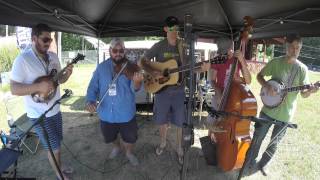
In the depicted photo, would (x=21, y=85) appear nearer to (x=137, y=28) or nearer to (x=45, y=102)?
(x=45, y=102)

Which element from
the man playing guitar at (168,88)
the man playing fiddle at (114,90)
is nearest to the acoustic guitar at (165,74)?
the man playing guitar at (168,88)

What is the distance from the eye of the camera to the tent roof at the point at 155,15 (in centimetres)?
340

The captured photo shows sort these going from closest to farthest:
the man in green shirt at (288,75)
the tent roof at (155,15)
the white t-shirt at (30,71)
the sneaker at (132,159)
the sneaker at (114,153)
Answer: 1. the white t-shirt at (30,71)
2. the tent roof at (155,15)
3. the man in green shirt at (288,75)
4. the sneaker at (132,159)
5. the sneaker at (114,153)

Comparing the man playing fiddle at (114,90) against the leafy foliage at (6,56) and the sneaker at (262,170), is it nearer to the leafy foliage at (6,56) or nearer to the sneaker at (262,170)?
the sneaker at (262,170)

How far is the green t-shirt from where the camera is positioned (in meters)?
3.60

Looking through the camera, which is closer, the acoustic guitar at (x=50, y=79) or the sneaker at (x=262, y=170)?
the acoustic guitar at (x=50, y=79)

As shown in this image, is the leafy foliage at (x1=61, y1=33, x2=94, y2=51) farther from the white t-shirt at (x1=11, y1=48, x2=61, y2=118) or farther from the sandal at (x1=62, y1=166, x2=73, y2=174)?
the white t-shirt at (x1=11, y1=48, x2=61, y2=118)

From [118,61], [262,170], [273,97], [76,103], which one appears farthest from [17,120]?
[273,97]

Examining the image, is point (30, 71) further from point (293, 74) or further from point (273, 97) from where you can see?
point (293, 74)

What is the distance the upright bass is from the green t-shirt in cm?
37

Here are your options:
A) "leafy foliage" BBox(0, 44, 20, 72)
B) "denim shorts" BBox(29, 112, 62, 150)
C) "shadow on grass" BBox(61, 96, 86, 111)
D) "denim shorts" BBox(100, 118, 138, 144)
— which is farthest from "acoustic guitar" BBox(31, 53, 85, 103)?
"leafy foliage" BBox(0, 44, 20, 72)

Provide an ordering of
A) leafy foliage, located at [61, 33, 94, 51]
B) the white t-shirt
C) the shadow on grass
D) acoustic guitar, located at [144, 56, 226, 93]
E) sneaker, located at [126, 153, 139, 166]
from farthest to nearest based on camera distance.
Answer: leafy foliage, located at [61, 33, 94, 51], the shadow on grass, sneaker, located at [126, 153, 139, 166], acoustic guitar, located at [144, 56, 226, 93], the white t-shirt

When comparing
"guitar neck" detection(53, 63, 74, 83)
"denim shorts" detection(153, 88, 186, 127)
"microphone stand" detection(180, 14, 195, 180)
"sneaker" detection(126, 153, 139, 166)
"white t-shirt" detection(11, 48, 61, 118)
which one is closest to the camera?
"microphone stand" detection(180, 14, 195, 180)

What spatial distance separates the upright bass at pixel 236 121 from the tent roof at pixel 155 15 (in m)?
0.74
